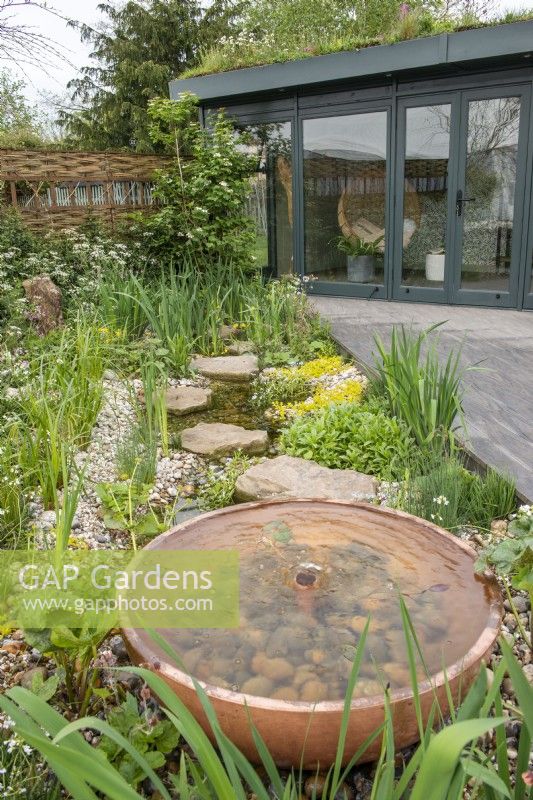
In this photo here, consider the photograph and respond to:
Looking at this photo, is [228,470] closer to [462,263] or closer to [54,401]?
[54,401]

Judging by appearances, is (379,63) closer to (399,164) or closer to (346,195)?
(399,164)

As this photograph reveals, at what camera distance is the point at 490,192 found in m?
6.36

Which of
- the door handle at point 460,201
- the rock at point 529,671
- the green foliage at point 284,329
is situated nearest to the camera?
the rock at point 529,671

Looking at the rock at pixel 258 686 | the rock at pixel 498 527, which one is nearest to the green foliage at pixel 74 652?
the rock at pixel 258 686

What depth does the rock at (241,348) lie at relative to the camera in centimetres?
532

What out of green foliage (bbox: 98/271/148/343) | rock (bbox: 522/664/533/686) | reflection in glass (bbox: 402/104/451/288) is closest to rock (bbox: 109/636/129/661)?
rock (bbox: 522/664/533/686)

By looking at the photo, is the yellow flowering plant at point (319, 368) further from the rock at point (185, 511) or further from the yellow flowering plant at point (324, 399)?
the rock at point (185, 511)

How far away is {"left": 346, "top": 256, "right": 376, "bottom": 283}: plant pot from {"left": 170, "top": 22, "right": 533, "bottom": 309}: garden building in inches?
0.5

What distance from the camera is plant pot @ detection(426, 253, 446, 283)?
6.80 meters

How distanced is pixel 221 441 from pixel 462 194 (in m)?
4.12

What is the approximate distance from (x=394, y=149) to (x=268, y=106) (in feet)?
5.51

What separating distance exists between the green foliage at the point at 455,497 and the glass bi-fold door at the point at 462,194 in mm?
4204

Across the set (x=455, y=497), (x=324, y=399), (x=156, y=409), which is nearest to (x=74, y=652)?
(x=455, y=497)

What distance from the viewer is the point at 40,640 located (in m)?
1.66
